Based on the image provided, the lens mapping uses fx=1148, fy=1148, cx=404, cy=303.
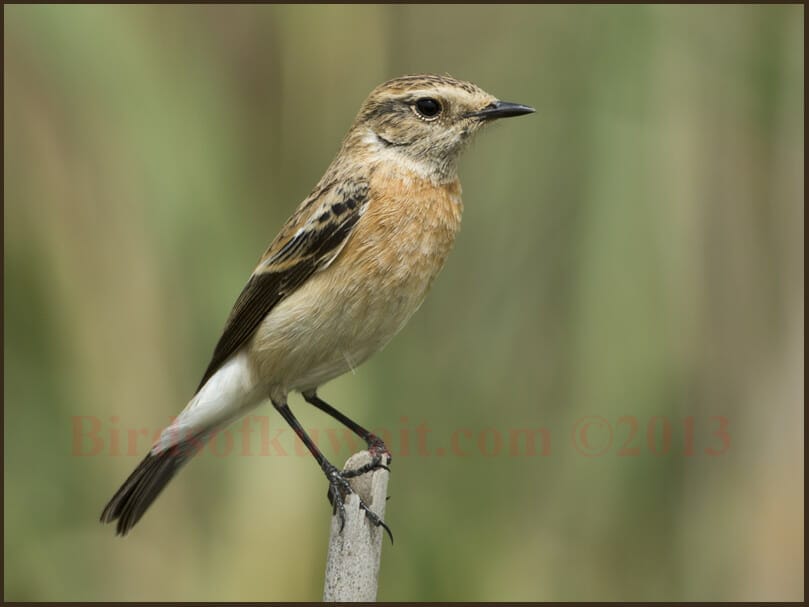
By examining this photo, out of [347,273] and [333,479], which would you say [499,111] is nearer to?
[347,273]

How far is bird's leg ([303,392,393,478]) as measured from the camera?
451 centimetres

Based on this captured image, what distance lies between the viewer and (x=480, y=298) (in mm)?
5852

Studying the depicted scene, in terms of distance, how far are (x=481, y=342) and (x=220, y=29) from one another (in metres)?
2.04

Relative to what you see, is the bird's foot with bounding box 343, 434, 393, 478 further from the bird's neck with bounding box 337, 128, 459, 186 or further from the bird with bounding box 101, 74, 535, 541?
the bird's neck with bounding box 337, 128, 459, 186

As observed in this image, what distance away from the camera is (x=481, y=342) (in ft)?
19.1

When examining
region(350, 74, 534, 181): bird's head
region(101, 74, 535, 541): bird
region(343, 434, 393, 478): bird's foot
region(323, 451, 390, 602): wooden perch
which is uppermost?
region(350, 74, 534, 181): bird's head

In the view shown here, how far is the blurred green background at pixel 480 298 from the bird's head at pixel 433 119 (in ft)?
2.60

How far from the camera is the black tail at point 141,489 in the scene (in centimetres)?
474

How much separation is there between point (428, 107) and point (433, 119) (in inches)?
2.2

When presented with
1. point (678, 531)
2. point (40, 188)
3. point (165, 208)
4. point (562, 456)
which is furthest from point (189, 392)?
point (678, 531)

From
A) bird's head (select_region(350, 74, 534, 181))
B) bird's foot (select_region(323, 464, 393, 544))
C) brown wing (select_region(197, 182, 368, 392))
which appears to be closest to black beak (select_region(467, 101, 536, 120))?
bird's head (select_region(350, 74, 534, 181))

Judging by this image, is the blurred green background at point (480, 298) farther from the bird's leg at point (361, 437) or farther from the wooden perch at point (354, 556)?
the wooden perch at point (354, 556)

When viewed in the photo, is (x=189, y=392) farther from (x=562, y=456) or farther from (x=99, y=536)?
(x=562, y=456)

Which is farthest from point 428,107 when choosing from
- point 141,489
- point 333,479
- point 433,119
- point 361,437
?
point 141,489
